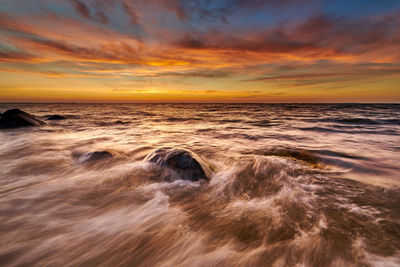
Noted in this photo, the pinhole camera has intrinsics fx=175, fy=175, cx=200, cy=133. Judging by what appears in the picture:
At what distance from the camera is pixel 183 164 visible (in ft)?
13.3

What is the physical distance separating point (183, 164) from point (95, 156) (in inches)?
122

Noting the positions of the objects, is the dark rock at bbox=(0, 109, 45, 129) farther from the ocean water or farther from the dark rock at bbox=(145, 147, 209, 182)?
the dark rock at bbox=(145, 147, 209, 182)

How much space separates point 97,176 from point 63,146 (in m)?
4.27

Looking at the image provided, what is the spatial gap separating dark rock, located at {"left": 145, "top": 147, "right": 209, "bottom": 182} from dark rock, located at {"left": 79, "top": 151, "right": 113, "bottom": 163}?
1.81 metres

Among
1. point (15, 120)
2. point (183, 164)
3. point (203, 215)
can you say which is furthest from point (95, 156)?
point (15, 120)

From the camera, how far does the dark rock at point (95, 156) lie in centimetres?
523

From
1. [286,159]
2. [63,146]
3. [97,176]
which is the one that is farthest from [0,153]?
[286,159]

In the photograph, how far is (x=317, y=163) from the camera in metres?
5.06

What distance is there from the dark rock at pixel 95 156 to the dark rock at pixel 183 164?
1812 mm

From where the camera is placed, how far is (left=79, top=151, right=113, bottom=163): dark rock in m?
5.23

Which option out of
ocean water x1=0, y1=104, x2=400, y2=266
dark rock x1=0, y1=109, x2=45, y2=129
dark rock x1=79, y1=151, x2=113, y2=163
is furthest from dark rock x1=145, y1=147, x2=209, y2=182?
dark rock x1=0, y1=109, x2=45, y2=129

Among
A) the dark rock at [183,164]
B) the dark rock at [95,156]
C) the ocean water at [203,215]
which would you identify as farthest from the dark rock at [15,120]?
the dark rock at [183,164]

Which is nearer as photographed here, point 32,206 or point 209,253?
point 209,253

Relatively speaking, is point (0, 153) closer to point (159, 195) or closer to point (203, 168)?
point (159, 195)
